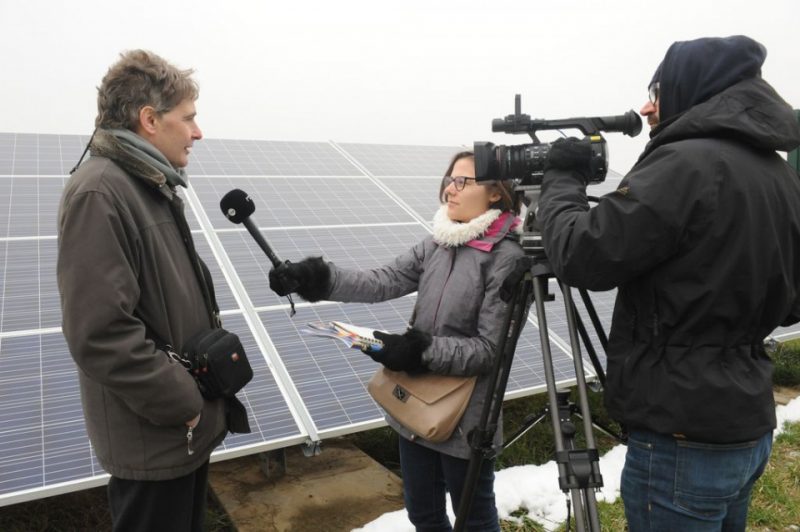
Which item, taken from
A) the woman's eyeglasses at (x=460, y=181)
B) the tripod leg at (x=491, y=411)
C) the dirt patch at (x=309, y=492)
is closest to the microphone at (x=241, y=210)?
the woman's eyeglasses at (x=460, y=181)

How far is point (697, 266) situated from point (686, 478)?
2.13 ft

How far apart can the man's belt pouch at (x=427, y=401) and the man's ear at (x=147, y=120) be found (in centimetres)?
133

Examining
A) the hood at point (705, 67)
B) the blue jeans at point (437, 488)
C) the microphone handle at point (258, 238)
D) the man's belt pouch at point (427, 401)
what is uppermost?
the hood at point (705, 67)

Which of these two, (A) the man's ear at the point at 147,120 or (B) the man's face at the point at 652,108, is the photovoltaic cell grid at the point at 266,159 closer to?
(A) the man's ear at the point at 147,120

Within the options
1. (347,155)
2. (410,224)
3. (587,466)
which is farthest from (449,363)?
(347,155)

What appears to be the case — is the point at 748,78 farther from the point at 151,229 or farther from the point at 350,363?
the point at 350,363

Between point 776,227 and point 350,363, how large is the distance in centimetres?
Answer: 257

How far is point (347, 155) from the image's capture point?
737 centimetres

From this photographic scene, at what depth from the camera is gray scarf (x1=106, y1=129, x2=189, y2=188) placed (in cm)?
221

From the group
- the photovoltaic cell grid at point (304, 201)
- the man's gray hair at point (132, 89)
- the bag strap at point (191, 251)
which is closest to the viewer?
the man's gray hair at point (132, 89)

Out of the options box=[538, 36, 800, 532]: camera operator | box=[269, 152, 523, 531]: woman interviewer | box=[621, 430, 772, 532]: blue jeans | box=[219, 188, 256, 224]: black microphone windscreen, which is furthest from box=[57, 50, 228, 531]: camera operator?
box=[621, 430, 772, 532]: blue jeans

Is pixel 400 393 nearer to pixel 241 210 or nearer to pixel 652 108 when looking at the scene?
pixel 241 210

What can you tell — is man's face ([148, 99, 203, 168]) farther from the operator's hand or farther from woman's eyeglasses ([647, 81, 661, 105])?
woman's eyeglasses ([647, 81, 661, 105])

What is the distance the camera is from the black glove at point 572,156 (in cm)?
214
